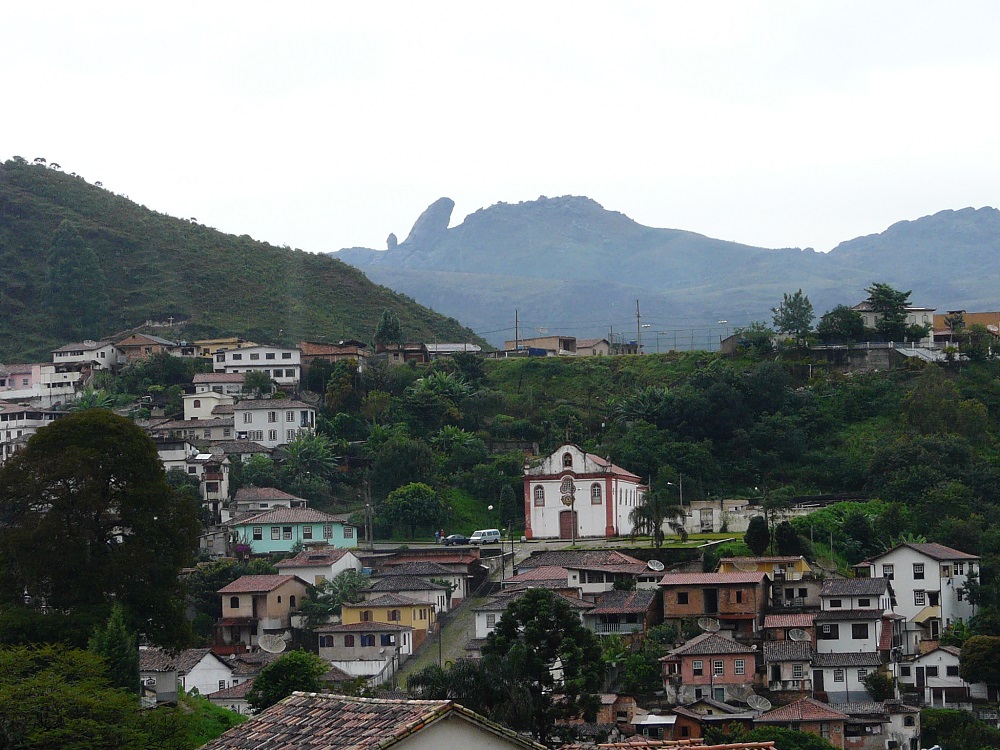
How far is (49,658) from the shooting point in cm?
3238

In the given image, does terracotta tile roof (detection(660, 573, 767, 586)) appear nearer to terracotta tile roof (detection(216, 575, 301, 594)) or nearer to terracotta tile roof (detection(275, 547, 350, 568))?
terracotta tile roof (detection(275, 547, 350, 568))

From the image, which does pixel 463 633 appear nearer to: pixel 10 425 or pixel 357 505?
pixel 357 505

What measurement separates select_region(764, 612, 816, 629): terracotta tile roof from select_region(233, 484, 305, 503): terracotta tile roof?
82.4 feet

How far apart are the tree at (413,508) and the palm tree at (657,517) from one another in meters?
8.44

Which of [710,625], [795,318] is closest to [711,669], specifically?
[710,625]

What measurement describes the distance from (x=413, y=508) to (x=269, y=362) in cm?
2238

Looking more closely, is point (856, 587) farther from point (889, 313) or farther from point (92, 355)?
point (92, 355)

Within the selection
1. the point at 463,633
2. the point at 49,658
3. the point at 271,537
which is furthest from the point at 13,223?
the point at 49,658

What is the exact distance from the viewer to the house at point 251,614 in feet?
196

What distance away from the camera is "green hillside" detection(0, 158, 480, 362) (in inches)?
4341

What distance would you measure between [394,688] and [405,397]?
34.2m

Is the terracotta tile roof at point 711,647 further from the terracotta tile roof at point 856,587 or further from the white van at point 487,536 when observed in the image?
the white van at point 487,536

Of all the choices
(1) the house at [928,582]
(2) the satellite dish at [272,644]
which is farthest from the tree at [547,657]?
(1) the house at [928,582]

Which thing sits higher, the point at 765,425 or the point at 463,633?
the point at 765,425
